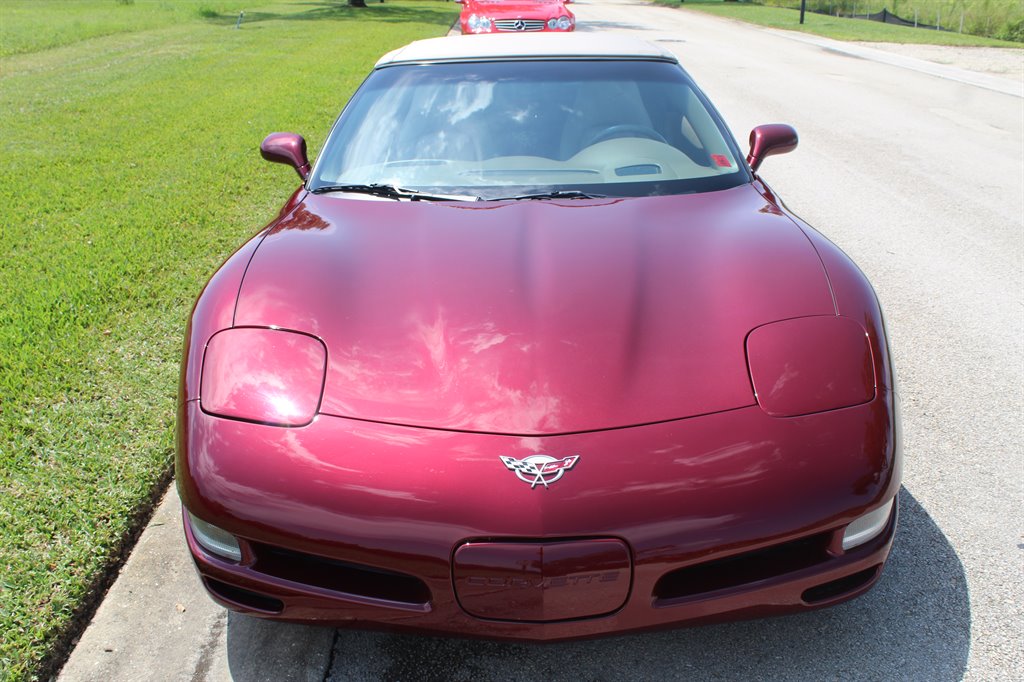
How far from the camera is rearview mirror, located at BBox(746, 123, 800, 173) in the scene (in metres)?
3.66

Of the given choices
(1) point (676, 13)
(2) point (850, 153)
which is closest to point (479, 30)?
(2) point (850, 153)

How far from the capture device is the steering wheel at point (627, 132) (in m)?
3.39

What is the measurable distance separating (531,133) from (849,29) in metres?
24.0

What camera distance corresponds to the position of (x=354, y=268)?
2.53m

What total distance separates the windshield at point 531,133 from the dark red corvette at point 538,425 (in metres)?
0.42

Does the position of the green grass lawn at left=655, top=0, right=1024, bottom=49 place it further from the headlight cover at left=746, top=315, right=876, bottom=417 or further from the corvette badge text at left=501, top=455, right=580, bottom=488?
the corvette badge text at left=501, top=455, right=580, bottom=488

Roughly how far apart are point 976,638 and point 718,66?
1472 centimetres

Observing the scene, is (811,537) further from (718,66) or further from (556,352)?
(718,66)

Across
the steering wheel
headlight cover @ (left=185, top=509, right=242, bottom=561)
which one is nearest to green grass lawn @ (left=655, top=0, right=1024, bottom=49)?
the steering wheel

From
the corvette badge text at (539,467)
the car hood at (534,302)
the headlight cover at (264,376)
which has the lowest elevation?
the corvette badge text at (539,467)

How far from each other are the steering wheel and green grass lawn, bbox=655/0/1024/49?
20.2 meters

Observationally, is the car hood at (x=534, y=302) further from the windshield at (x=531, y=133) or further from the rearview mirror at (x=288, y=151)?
the rearview mirror at (x=288, y=151)

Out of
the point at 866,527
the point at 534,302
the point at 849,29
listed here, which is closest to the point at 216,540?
the point at 534,302

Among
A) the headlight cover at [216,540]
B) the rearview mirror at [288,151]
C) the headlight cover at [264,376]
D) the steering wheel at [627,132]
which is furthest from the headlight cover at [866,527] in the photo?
the rearview mirror at [288,151]
